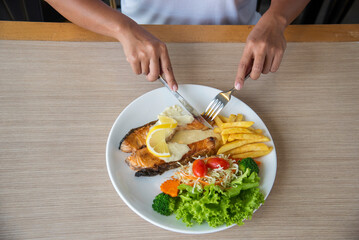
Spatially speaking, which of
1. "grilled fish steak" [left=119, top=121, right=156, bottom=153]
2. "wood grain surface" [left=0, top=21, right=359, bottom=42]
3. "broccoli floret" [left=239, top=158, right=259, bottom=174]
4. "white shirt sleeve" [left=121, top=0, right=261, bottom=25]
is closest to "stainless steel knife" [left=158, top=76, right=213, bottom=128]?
"grilled fish steak" [left=119, top=121, right=156, bottom=153]

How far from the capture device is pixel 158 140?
66.7 inches

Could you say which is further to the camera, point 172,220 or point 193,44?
point 193,44

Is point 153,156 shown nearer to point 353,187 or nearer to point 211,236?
point 211,236

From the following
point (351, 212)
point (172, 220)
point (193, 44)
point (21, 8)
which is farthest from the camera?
point (21, 8)

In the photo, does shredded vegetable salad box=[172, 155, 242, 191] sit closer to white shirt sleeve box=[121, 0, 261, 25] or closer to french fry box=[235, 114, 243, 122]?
french fry box=[235, 114, 243, 122]

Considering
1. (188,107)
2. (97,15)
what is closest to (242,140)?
(188,107)

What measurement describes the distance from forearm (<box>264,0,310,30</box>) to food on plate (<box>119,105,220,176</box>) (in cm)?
96

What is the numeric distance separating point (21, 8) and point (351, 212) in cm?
311

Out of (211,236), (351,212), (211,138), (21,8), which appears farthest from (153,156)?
(21,8)

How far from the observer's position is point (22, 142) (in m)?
1.68

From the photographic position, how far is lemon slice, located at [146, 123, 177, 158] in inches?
65.8

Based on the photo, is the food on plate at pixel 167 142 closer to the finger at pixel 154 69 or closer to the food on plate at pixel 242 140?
the food on plate at pixel 242 140

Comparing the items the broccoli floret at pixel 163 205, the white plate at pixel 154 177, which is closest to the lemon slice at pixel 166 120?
the white plate at pixel 154 177

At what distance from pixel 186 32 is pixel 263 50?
0.64m
